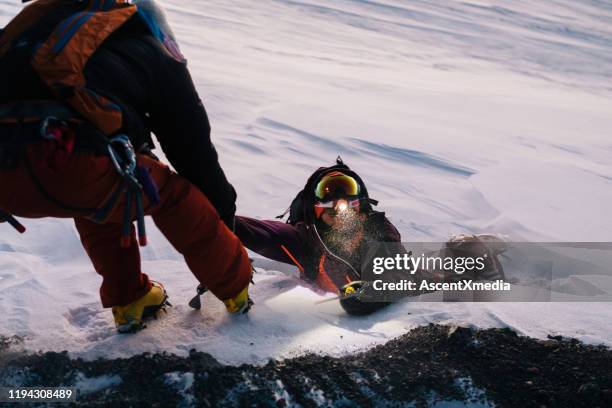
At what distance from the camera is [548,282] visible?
341cm

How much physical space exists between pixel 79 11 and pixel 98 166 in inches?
18.5

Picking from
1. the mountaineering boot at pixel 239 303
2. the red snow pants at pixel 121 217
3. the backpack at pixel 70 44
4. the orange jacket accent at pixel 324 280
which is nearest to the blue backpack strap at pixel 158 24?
the backpack at pixel 70 44

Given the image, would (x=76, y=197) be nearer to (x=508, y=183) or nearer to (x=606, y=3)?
(x=508, y=183)

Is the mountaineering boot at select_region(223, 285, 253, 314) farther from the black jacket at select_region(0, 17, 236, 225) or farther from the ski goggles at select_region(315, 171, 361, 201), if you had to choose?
the ski goggles at select_region(315, 171, 361, 201)

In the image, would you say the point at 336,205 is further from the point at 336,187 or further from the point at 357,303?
the point at 357,303

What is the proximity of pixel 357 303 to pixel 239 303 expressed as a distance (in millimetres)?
444

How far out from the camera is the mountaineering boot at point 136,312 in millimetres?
2410

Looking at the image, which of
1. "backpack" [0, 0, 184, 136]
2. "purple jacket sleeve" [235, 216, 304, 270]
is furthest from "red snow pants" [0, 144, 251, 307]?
"purple jacket sleeve" [235, 216, 304, 270]

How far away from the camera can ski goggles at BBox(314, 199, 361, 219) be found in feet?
9.98

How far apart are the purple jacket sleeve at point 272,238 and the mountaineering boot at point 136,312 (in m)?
0.52

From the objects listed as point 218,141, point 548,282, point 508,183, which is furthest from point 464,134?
point 548,282

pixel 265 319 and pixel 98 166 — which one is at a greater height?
pixel 98 166

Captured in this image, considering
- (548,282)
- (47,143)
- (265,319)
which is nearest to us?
(47,143)

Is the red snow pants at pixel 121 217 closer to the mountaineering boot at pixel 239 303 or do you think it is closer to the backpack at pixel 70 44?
the mountaineering boot at pixel 239 303
